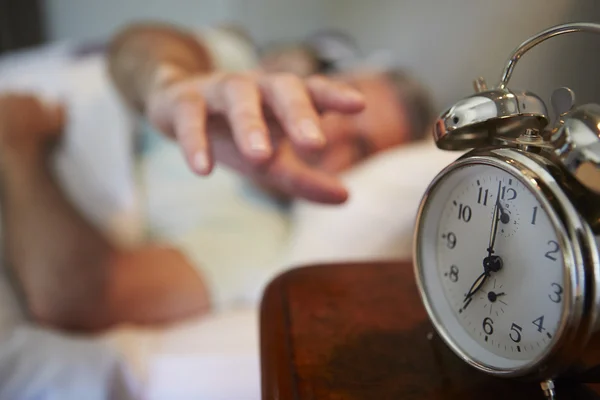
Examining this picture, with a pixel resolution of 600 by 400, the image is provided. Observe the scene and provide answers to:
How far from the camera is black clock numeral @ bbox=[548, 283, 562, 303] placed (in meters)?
0.28

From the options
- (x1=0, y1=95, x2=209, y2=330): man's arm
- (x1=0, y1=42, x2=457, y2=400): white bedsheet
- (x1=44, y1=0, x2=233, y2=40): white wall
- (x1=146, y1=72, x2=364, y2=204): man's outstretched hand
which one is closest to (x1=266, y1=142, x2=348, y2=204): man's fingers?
(x1=146, y1=72, x2=364, y2=204): man's outstretched hand

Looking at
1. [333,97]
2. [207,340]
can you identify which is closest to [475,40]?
[333,97]

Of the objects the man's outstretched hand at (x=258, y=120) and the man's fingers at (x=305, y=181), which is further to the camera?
the man's fingers at (x=305, y=181)

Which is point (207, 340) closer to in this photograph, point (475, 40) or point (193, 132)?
point (193, 132)

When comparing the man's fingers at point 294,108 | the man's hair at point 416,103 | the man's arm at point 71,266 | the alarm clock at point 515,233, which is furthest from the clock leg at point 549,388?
the man's hair at point 416,103

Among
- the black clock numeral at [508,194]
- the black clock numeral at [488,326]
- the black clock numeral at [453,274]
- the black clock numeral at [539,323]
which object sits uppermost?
the black clock numeral at [508,194]

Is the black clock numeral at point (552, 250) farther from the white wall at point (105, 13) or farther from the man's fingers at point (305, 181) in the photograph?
the white wall at point (105, 13)

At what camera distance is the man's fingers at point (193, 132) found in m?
0.45

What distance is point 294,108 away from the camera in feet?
1.52

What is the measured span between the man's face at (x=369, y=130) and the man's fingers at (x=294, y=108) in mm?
585

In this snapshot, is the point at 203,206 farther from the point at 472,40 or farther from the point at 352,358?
the point at 352,358

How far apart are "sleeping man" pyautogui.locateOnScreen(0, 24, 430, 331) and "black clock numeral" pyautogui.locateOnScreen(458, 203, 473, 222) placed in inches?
5.3

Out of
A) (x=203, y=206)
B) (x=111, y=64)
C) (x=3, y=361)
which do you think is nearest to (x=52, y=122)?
(x=111, y=64)

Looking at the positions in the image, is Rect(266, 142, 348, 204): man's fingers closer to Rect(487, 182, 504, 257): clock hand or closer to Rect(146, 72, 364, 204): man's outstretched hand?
Rect(146, 72, 364, 204): man's outstretched hand
